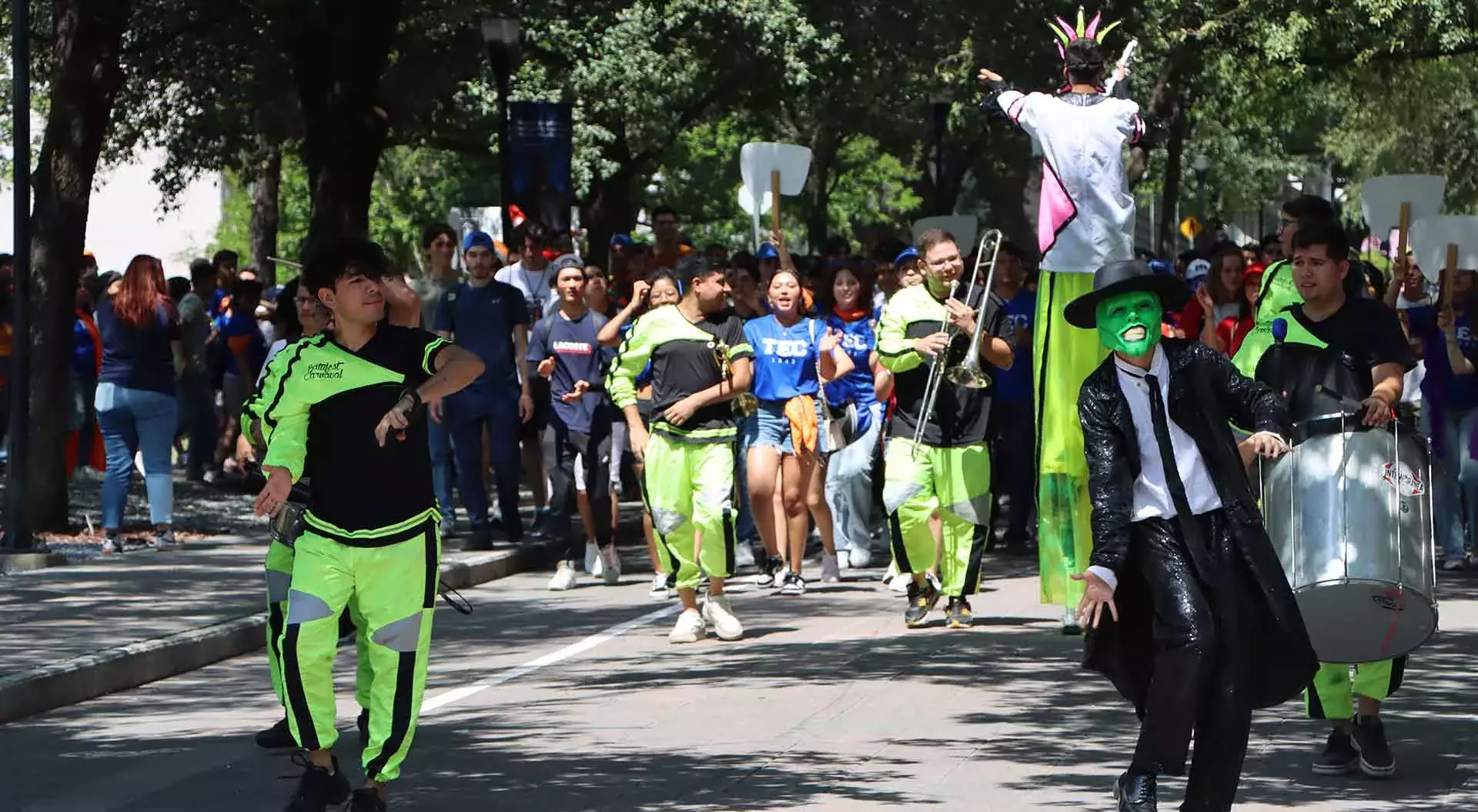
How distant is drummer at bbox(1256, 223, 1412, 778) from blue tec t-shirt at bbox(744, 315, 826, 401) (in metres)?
6.26

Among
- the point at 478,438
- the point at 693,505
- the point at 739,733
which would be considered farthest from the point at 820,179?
the point at 739,733

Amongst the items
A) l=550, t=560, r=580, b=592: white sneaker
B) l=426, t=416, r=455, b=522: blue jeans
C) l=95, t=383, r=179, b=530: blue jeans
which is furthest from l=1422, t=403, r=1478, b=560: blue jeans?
l=95, t=383, r=179, b=530: blue jeans

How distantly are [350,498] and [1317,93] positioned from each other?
149ft

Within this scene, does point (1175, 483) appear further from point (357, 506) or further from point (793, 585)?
point (793, 585)

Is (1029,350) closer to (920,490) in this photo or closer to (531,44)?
(920,490)

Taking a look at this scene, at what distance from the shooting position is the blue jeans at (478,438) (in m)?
16.3

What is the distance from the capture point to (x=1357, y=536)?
7.71 metres

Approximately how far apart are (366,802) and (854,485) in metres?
9.13

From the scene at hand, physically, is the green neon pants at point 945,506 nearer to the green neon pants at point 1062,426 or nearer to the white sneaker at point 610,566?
the green neon pants at point 1062,426

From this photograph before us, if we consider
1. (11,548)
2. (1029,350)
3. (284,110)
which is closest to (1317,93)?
(284,110)

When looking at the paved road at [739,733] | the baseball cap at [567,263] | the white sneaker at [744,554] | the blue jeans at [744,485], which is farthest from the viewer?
the white sneaker at [744,554]

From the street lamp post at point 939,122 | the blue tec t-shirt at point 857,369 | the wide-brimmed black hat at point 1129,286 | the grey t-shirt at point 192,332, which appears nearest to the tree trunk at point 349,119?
the grey t-shirt at point 192,332

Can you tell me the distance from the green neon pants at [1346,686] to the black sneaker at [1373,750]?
8 cm

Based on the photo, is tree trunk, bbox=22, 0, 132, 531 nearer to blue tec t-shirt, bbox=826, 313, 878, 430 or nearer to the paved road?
the paved road
